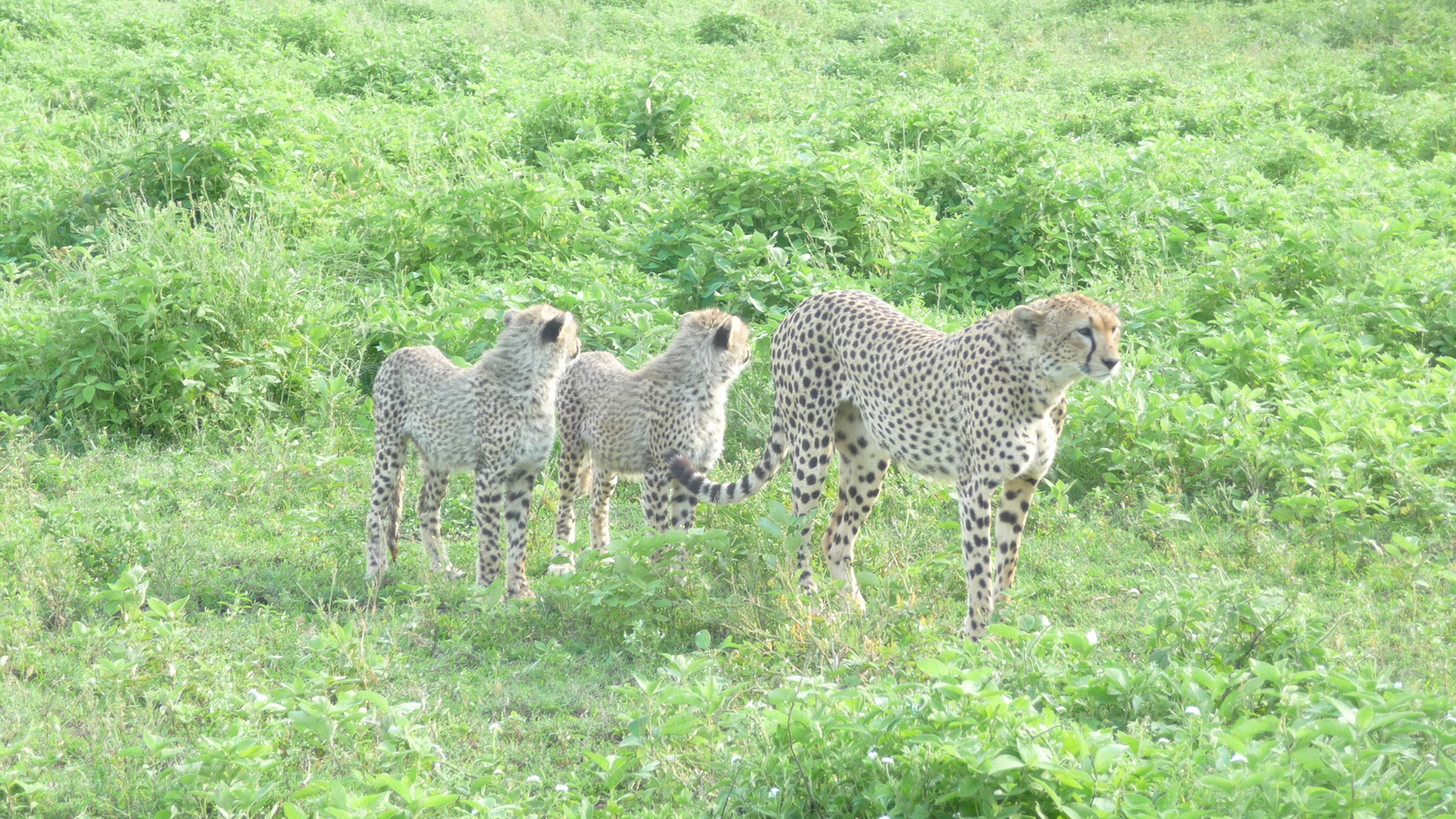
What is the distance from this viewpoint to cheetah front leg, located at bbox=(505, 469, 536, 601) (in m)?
5.15

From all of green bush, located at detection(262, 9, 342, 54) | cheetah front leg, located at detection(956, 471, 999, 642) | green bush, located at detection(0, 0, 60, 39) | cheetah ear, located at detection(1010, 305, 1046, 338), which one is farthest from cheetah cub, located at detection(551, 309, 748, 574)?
green bush, located at detection(0, 0, 60, 39)

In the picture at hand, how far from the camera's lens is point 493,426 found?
518cm

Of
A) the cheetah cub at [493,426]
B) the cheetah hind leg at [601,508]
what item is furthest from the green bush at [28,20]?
the cheetah hind leg at [601,508]

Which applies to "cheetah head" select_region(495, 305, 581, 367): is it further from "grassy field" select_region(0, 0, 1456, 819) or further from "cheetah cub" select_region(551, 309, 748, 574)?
"grassy field" select_region(0, 0, 1456, 819)

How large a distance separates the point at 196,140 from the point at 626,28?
8658 mm

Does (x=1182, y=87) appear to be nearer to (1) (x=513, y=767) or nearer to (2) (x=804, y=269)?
(2) (x=804, y=269)

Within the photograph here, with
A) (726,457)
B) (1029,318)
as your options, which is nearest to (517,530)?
(726,457)

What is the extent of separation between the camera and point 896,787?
9.82 feet

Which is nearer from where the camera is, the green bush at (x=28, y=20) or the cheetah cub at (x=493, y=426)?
the cheetah cub at (x=493, y=426)

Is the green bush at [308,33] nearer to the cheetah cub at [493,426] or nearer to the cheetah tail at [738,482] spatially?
the cheetah cub at [493,426]

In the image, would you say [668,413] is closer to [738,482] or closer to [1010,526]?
[738,482]

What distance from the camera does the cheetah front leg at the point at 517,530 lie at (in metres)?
5.15

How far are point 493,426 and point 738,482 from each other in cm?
103

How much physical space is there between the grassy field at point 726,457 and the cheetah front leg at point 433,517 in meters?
0.16
